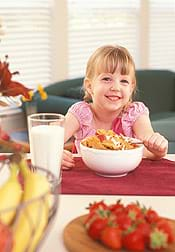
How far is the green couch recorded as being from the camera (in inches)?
158

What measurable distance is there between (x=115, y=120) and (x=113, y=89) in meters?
0.18

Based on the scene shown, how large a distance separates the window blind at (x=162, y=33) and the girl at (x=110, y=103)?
10.7ft

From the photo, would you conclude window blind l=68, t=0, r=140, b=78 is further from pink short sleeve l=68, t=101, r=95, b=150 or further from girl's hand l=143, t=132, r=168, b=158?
girl's hand l=143, t=132, r=168, b=158

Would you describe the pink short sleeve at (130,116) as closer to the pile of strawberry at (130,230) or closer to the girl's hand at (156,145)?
the girl's hand at (156,145)

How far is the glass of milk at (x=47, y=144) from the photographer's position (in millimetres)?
1431

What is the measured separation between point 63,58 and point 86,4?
0.57 metres

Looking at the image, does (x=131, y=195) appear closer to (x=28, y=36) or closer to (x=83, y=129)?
(x=83, y=129)

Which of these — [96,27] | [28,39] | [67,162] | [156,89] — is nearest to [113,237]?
[67,162]

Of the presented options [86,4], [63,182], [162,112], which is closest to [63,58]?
[86,4]

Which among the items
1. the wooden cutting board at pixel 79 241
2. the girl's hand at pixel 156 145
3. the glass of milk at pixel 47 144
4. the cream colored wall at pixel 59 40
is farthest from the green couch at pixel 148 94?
the wooden cutting board at pixel 79 241

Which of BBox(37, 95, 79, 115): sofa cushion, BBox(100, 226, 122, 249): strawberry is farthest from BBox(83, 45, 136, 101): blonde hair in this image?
BBox(37, 95, 79, 115): sofa cushion

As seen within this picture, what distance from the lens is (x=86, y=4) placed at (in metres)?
4.65

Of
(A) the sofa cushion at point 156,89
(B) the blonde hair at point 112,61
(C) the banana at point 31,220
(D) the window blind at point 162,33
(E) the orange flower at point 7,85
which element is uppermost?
(E) the orange flower at point 7,85

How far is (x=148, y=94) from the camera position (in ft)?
16.3
